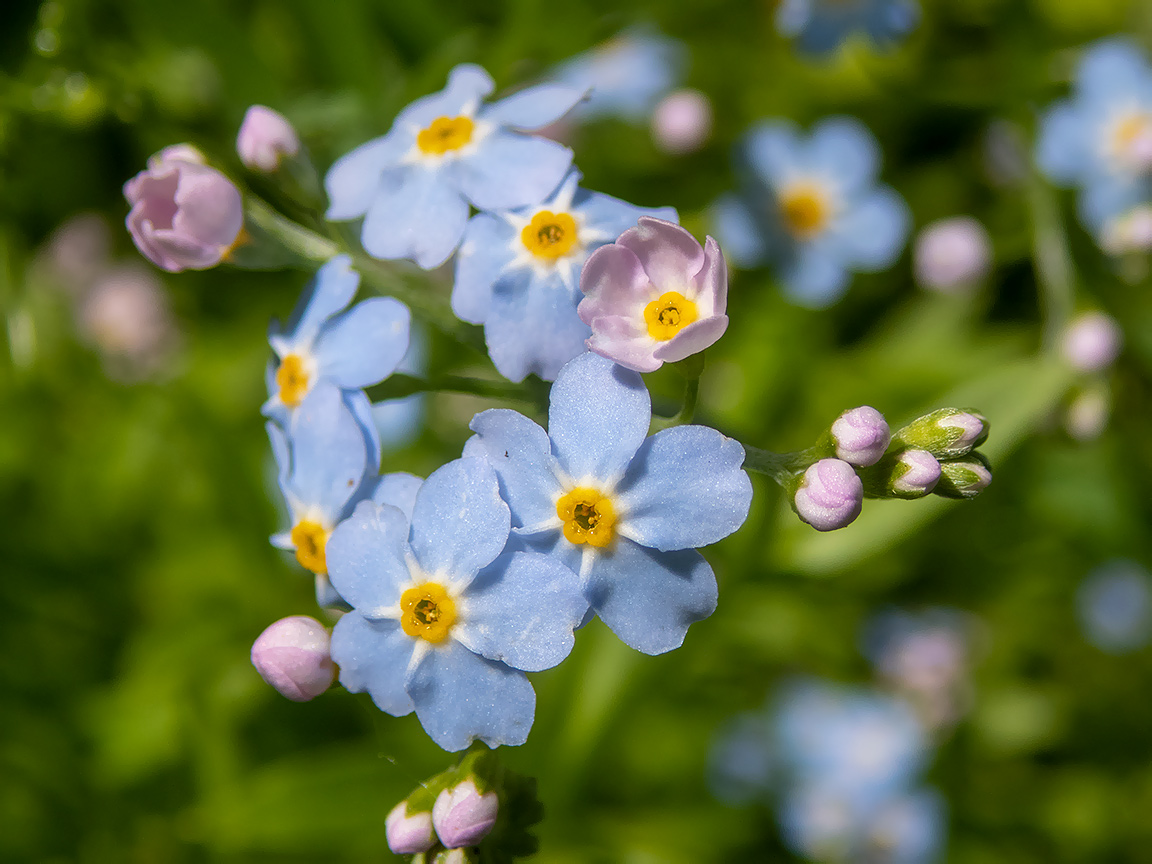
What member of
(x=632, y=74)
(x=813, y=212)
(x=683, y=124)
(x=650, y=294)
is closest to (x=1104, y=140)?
(x=813, y=212)

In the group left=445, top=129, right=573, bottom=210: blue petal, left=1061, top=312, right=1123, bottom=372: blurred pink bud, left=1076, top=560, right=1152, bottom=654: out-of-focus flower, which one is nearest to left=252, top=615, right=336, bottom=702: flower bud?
left=445, top=129, right=573, bottom=210: blue petal

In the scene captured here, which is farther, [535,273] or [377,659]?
[535,273]

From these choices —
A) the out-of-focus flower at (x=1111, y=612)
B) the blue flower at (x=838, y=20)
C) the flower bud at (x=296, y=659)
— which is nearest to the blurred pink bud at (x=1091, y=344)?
the blue flower at (x=838, y=20)

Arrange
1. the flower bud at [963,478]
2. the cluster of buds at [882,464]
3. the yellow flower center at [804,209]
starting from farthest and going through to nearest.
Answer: the yellow flower center at [804,209], the flower bud at [963,478], the cluster of buds at [882,464]

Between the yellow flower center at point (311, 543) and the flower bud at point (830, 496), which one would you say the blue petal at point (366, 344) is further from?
the flower bud at point (830, 496)

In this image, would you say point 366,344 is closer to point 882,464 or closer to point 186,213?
point 186,213
